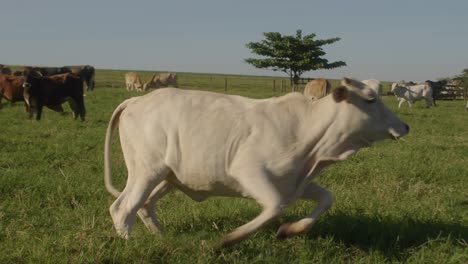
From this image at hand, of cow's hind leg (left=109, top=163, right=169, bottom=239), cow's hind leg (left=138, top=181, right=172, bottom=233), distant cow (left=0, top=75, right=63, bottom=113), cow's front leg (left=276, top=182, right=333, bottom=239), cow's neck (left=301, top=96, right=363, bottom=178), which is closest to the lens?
cow's front leg (left=276, top=182, right=333, bottom=239)

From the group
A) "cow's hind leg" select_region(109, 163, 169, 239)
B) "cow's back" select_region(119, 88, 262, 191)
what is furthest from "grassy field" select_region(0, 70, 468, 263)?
"cow's back" select_region(119, 88, 262, 191)

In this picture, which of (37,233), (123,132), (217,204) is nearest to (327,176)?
(217,204)

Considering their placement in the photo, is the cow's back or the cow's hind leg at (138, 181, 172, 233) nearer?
the cow's back

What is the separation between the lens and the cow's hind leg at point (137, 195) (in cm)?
438

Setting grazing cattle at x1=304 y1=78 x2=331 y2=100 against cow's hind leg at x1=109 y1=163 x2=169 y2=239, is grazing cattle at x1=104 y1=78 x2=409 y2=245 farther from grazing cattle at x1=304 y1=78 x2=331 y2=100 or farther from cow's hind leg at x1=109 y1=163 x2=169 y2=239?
grazing cattle at x1=304 y1=78 x2=331 y2=100

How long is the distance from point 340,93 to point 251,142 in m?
0.83

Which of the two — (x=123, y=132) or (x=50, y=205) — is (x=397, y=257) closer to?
(x=123, y=132)

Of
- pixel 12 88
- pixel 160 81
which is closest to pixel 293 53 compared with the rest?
pixel 160 81

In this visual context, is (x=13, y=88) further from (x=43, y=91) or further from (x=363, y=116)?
(x=363, y=116)

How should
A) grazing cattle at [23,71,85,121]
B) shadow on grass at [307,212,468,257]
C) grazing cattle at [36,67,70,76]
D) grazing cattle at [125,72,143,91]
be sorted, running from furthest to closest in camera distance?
grazing cattle at [125,72,143,91] < grazing cattle at [36,67,70,76] < grazing cattle at [23,71,85,121] < shadow on grass at [307,212,468,257]

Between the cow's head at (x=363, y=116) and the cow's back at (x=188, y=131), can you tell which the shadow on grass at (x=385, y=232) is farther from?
the cow's back at (x=188, y=131)

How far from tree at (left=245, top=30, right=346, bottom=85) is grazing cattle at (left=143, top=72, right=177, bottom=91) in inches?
302

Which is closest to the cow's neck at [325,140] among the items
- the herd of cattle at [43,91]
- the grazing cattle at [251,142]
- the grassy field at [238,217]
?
the grazing cattle at [251,142]

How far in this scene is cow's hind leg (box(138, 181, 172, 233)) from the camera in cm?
479
